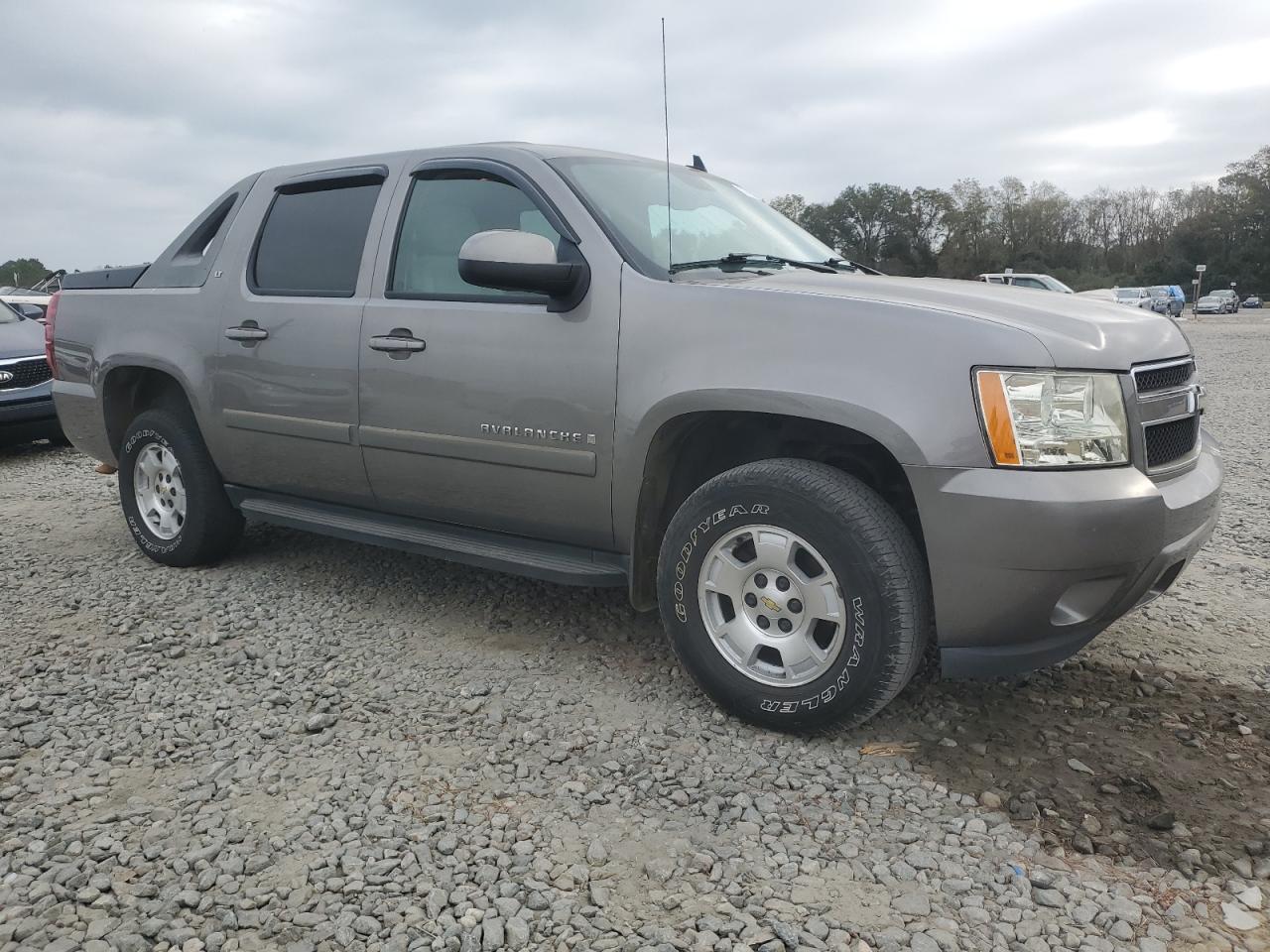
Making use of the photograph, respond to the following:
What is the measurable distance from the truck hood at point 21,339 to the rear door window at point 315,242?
581 centimetres

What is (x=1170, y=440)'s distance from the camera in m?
2.83

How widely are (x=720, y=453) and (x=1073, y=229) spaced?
89460 millimetres

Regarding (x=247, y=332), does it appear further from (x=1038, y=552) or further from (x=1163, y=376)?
(x=1163, y=376)

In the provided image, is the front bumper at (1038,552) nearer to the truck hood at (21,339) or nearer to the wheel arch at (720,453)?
the wheel arch at (720,453)

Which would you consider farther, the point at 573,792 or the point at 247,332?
the point at 247,332

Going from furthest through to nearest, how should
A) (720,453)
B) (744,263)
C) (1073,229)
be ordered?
(1073,229)
(744,263)
(720,453)

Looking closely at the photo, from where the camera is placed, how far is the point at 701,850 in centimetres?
242

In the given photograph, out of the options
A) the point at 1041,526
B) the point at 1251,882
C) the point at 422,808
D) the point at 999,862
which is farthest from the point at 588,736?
the point at 1251,882

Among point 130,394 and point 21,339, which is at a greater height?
point 21,339

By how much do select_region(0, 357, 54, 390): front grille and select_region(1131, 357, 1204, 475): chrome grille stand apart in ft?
29.3

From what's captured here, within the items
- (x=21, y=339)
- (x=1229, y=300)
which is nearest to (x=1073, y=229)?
(x=1229, y=300)

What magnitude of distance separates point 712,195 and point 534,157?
0.83 metres

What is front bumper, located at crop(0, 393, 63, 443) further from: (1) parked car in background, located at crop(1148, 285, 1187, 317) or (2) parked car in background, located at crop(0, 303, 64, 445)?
(1) parked car in background, located at crop(1148, 285, 1187, 317)

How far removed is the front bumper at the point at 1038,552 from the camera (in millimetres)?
2523
